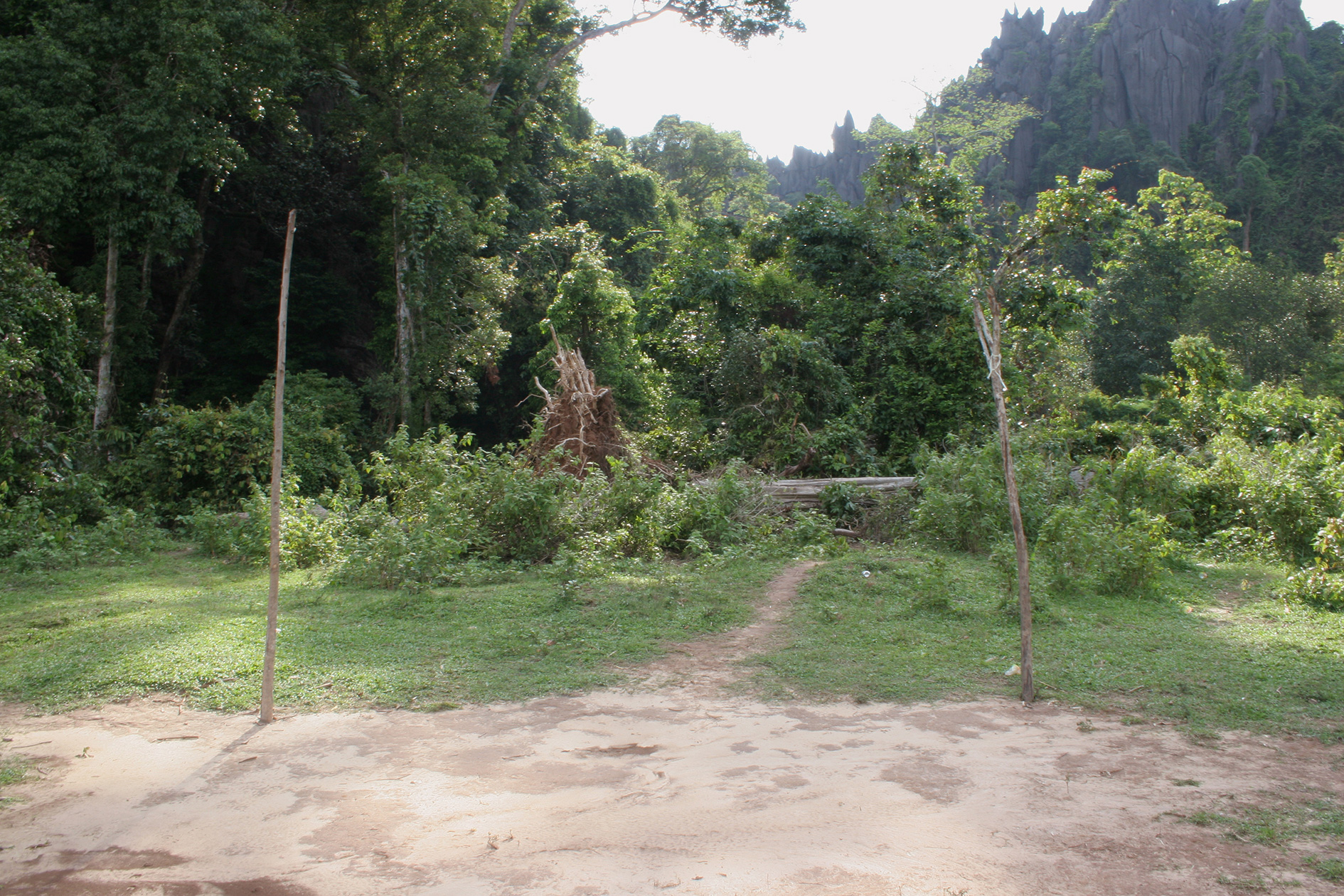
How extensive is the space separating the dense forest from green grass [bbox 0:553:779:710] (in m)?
1.12

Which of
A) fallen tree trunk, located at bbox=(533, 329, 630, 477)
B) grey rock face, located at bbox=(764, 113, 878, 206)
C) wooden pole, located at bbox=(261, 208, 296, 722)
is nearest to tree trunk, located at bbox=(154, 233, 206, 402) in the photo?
fallen tree trunk, located at bbox=(533, 329, 630, 477)

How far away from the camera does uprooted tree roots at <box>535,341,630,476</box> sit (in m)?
11.5

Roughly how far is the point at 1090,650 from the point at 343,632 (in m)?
4.87

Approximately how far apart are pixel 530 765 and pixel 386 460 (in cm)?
744

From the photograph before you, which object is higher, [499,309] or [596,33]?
[596,33]

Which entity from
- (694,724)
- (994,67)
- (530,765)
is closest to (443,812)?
(530,765)

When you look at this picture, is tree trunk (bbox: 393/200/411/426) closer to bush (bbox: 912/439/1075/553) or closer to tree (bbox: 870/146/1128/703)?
tree (bbox: 870/146/1128/703)

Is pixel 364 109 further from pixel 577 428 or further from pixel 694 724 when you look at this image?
pixel 694 724

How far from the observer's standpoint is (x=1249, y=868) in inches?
108

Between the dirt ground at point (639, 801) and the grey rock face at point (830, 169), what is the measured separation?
5787 cm

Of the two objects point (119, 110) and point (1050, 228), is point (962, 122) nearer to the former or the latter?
point (1050, 228)

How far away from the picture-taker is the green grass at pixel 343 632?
15.3 ft

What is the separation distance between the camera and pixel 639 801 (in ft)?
10.8

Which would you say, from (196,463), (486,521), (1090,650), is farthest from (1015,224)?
(196,463)
